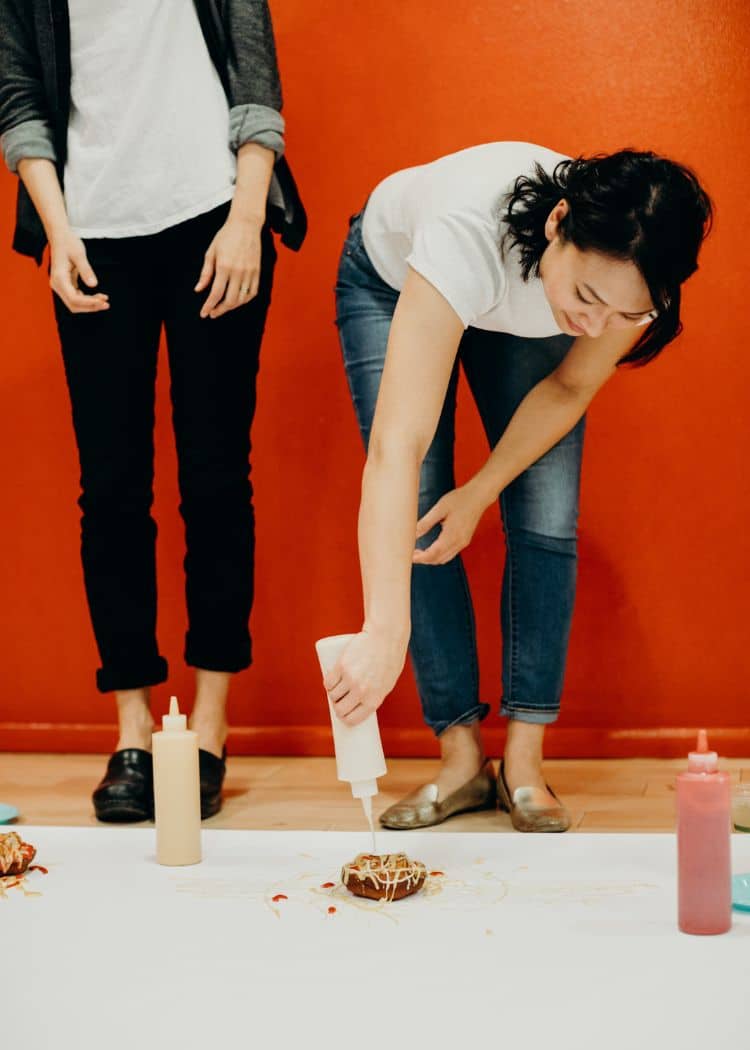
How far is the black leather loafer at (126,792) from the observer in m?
1.69

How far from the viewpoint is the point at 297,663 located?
2227 millimetres

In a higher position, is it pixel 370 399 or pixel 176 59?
pixel 176 59

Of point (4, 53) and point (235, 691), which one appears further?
point (235, 691)

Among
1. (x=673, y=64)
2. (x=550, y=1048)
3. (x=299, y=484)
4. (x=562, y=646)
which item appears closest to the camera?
(x=550, y=1048)

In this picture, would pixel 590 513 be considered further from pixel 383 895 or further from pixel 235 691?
pixel 383 895

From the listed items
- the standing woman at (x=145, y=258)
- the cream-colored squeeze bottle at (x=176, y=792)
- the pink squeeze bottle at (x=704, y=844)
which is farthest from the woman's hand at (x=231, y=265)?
the pink squeeze bottle at (x=704, y=844)

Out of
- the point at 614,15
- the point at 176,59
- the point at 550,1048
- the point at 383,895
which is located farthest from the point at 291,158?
the point at 550,1048

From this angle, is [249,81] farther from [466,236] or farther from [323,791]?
[323,791]

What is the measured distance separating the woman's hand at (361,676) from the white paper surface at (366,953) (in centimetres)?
19

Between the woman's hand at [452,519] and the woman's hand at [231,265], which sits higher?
the woman's hand at [231,265]

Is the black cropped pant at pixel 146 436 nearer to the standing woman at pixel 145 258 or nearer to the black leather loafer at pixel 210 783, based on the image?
the standing woman at pixel 145 258

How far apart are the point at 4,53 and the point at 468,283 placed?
833mm

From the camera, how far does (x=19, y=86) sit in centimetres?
177

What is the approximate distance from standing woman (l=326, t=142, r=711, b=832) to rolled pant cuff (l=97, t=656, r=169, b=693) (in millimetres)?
363
